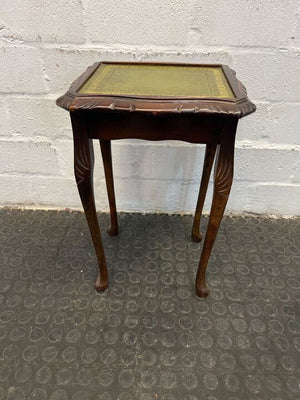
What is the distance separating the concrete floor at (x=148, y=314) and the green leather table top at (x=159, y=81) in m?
0.68

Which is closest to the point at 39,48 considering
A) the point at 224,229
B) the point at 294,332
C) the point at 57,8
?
the point at 57,8

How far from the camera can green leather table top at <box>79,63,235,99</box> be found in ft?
2.23

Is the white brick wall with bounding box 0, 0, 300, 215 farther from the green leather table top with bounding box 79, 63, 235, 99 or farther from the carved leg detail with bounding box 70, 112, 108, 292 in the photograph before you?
the carved leg detail with bounding box 70, 112, 108, 292

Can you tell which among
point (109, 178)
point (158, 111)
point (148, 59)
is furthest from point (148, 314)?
point (148, 59)

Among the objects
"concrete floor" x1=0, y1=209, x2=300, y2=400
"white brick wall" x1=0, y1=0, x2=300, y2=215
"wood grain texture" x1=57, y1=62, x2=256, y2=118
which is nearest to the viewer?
"wood grain texture" x1=57, y1=62, x2=256, y2=118

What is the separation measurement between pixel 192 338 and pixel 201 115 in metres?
0.67

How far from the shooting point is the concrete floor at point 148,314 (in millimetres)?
792

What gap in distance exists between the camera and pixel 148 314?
956 millimetres

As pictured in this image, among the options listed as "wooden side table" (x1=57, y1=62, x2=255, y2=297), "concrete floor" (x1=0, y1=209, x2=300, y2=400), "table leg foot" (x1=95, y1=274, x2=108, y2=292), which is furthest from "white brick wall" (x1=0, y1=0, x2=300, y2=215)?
"table leg foot" (x1=95, y1=274, x2=108, y2=292)

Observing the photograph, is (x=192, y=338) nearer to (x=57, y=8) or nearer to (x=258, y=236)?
(x=258, y=236)

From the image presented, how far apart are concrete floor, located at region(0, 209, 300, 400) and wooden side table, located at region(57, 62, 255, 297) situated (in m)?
0.34

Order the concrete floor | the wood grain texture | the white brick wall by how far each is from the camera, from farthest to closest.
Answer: the white brick wall < the concrete floor < the wood grain texture

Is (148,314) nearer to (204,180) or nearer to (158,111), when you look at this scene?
(204,180)

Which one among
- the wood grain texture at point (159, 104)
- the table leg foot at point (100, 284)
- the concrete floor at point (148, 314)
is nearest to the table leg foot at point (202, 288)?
the concrete floor at point (148, 314)
